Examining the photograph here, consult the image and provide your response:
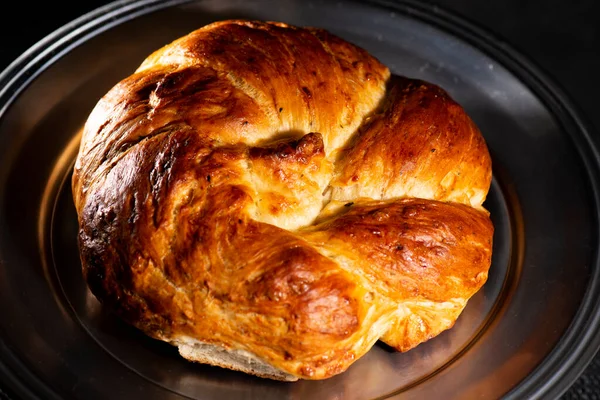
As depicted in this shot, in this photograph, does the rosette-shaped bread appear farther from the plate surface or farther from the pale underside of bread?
the plate surface

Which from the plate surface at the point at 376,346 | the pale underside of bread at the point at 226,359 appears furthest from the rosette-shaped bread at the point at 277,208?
the plate surface at the point at 376,346

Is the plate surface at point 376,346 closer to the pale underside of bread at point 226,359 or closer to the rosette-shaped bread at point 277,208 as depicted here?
the pale underside of bread at point 226,359

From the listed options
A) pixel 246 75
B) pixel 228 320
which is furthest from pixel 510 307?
pixel 246 75

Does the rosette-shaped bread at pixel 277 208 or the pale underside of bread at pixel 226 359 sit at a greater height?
the rosette-shaped bread at pixel 277 208

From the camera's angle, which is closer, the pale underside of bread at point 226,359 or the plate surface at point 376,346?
the pale underside of bread at point 226,359

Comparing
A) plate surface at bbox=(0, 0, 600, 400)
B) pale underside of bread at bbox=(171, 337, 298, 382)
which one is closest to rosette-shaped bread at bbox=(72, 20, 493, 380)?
pale underside of bread at bbox=(171, 337, 298, 382)

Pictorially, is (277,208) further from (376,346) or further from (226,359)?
(376,346)

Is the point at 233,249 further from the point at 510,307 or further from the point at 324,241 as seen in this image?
the point at 510,307

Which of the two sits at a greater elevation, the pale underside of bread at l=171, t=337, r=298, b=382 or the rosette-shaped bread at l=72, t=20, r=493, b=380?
the rosette-shaped bread at l=72, t=20, r=493, b=380
